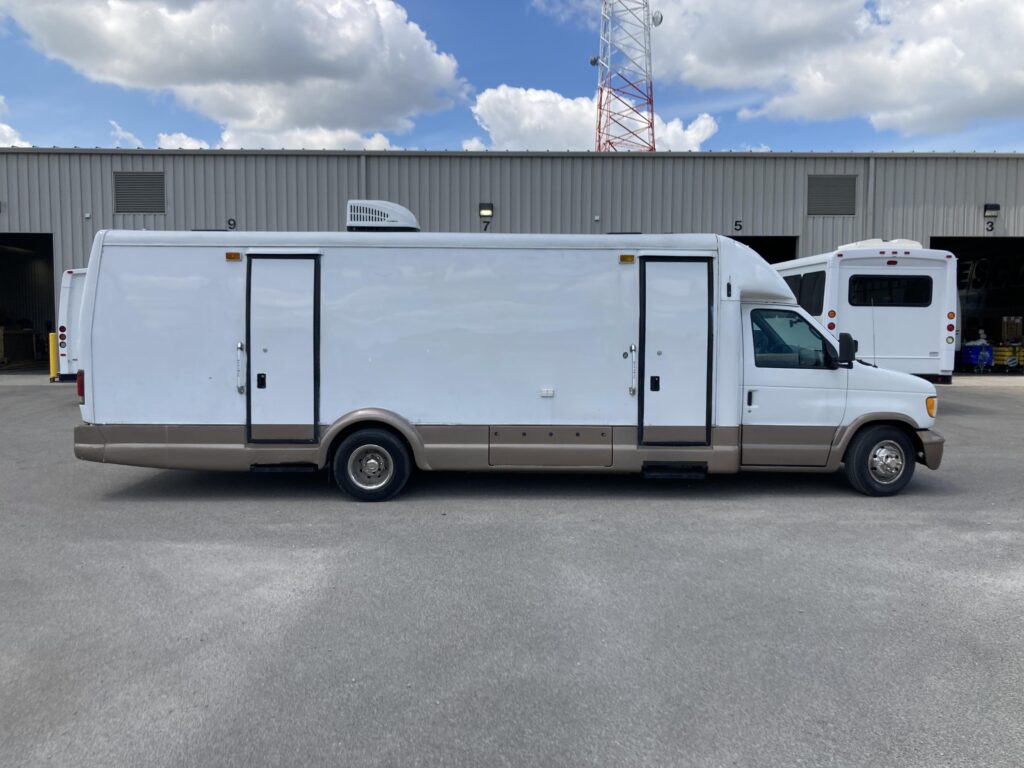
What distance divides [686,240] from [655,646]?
14.0 feet

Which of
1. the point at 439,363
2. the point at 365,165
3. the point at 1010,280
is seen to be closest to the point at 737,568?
the point at 439,363

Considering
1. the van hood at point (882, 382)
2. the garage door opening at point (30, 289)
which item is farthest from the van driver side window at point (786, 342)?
the garage door opening at point (30, 289)

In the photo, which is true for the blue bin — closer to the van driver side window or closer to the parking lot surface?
the parking lot surface

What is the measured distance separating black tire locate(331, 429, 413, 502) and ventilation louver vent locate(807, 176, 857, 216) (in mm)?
16658

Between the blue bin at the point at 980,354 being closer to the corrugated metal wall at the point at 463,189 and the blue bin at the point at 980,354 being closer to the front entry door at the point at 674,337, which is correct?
the corrugated metal wall at the point at 463,189

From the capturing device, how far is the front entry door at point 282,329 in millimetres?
7203

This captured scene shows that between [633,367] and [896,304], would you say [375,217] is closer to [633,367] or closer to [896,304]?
[633,367]

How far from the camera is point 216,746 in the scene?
313 centimetres

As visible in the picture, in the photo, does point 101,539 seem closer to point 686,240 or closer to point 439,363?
point 439,363

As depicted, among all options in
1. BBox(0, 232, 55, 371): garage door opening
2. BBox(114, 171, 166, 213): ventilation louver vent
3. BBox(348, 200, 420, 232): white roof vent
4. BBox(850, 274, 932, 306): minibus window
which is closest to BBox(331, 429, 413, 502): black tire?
BBox(348, 200, 420, 232): white roof vent

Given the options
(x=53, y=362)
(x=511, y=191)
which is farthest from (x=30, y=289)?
(x=511, y=191)

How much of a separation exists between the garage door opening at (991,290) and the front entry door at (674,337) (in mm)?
21321

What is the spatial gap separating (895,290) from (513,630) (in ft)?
37.0

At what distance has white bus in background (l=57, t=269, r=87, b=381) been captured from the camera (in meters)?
14.1
